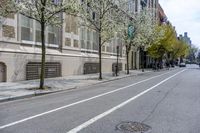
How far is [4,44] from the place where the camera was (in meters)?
20.7

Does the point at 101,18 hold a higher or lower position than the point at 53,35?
higher

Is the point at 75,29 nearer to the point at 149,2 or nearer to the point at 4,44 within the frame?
the point at 4,44

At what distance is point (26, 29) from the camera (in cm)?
2369

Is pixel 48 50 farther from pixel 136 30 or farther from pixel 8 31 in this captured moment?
pixel 136 30

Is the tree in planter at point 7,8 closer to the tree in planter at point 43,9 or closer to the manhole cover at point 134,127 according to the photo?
the tree in planter at point 43,9

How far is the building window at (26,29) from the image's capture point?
2320 centimetres

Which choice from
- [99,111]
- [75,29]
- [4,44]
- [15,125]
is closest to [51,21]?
[4,44]

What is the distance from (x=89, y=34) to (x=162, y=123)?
27350mm

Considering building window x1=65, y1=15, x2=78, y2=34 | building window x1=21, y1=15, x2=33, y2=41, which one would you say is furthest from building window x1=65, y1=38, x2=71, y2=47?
building window x1=21, y1=15, x2=33, y2=41

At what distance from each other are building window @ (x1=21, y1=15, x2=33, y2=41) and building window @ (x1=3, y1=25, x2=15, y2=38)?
61.9 inches

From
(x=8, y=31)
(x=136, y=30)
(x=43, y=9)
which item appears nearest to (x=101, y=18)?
(x=8, y=31)

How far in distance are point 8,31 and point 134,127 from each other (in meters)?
14.5

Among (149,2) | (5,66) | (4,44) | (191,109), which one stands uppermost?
(149,2)

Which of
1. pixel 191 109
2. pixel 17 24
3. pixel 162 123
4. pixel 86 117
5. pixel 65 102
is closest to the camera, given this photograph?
pixel 162 123
